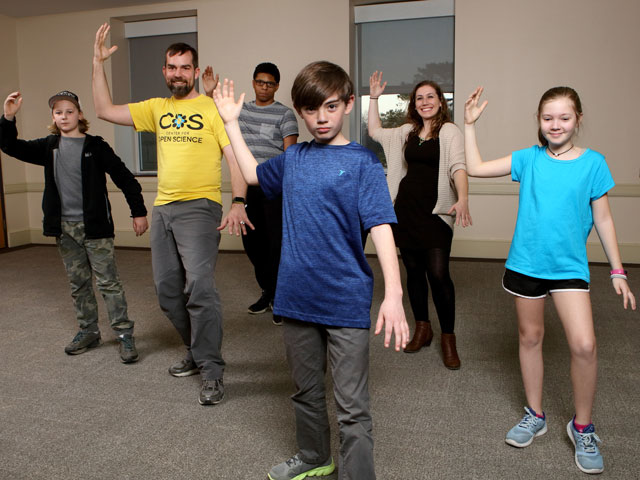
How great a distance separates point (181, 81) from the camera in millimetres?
2523

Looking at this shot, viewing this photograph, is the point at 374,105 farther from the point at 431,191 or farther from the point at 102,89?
the point at 102,89

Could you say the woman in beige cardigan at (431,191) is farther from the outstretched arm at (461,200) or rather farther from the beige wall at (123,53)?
the beige wall at (123,53)

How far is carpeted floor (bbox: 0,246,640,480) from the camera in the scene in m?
1.97

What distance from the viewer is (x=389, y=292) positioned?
153 centimetres

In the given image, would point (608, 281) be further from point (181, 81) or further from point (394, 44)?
point (181, 81)

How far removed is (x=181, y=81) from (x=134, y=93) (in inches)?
194

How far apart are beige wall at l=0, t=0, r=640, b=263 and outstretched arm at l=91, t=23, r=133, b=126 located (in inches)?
145

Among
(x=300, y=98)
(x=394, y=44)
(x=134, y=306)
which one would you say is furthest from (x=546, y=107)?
(x=394, y=44)

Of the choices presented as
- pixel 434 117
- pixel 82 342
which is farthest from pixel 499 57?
pixel 82 342

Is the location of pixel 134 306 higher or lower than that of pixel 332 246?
lower

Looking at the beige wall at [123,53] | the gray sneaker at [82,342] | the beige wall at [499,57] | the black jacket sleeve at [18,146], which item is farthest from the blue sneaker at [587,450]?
the beige wall at [123,53]

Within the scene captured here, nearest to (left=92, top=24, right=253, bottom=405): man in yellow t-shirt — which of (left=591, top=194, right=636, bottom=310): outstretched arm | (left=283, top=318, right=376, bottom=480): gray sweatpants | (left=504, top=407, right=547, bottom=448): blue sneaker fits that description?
(left=283, top=318, right=376, bottom=480): gray sweatpants

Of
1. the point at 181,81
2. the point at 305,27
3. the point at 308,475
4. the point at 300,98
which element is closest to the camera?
the point at 300,98

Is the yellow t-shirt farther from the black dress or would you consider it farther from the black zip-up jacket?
the black dress
